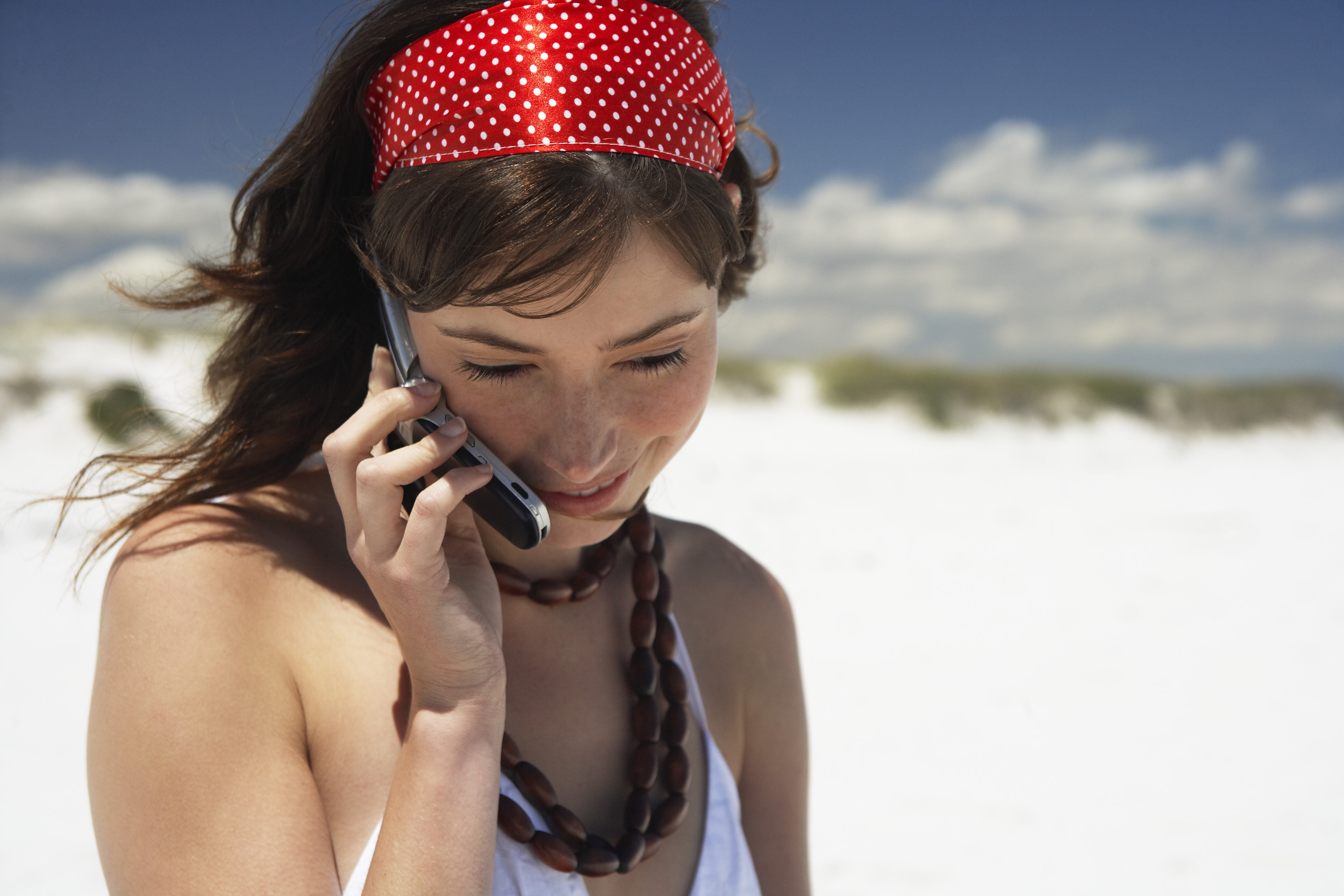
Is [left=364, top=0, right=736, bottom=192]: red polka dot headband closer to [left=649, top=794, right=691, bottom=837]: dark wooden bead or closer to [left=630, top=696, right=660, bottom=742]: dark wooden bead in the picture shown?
[left=630, top=696, right=660, bottom=742]: dark wooden bead

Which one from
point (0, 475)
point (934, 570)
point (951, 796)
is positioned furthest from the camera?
point (0, 475)

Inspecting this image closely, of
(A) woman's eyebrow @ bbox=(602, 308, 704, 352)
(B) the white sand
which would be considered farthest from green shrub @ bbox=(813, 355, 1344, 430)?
(A) woman's eyebrow @ bbox=(602, 308, 704, 352)

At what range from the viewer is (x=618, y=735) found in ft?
6.12

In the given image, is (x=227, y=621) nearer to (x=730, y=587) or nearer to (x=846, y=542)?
(x=730, y=587)

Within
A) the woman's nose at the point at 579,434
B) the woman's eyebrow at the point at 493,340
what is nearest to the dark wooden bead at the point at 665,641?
the woman's nose at the point at 579,434

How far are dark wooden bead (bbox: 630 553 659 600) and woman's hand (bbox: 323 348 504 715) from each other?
0.59 metres

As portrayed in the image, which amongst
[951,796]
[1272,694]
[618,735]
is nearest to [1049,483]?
[1272,694]

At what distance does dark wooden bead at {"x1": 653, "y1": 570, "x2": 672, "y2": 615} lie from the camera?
2.02 metres

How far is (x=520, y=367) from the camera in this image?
1.46 meters

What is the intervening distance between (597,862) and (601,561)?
603 millimetres

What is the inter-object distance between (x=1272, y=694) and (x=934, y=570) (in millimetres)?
2876

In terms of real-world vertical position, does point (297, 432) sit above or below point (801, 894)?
above

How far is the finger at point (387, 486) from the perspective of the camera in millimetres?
1376

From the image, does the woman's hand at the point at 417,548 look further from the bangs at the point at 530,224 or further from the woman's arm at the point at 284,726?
the bangs at the point at 530,224
